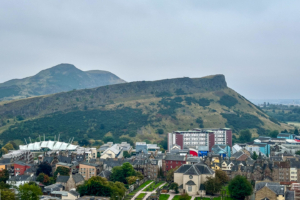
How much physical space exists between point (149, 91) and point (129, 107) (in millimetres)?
25635

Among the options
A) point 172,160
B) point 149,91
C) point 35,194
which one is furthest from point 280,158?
point 149,91

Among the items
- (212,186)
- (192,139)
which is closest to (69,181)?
(212,186)

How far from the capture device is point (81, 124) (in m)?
140

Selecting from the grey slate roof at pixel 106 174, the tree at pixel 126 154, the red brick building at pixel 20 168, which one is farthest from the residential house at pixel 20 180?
the tree at pixel 126 154

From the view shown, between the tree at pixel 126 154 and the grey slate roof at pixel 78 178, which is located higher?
the tree at pixel 126 154

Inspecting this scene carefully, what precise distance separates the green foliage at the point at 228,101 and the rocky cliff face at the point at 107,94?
12.8 m

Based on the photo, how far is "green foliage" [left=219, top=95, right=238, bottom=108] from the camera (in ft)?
547

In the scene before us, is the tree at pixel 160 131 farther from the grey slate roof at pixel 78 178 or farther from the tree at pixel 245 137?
the grey slate roof at pixel 78 178

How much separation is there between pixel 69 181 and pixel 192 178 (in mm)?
21268

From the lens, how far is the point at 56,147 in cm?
10169

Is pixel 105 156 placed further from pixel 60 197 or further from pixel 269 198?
pixel 269 198

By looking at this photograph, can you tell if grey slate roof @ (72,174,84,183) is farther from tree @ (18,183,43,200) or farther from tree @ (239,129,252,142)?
tree @ (239,129,252,142)

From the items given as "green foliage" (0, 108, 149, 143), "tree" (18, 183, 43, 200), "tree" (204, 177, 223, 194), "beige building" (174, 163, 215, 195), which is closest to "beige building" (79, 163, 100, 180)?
"beige building" (174, 163, 215, 195)

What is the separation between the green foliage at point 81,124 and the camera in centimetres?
12606
